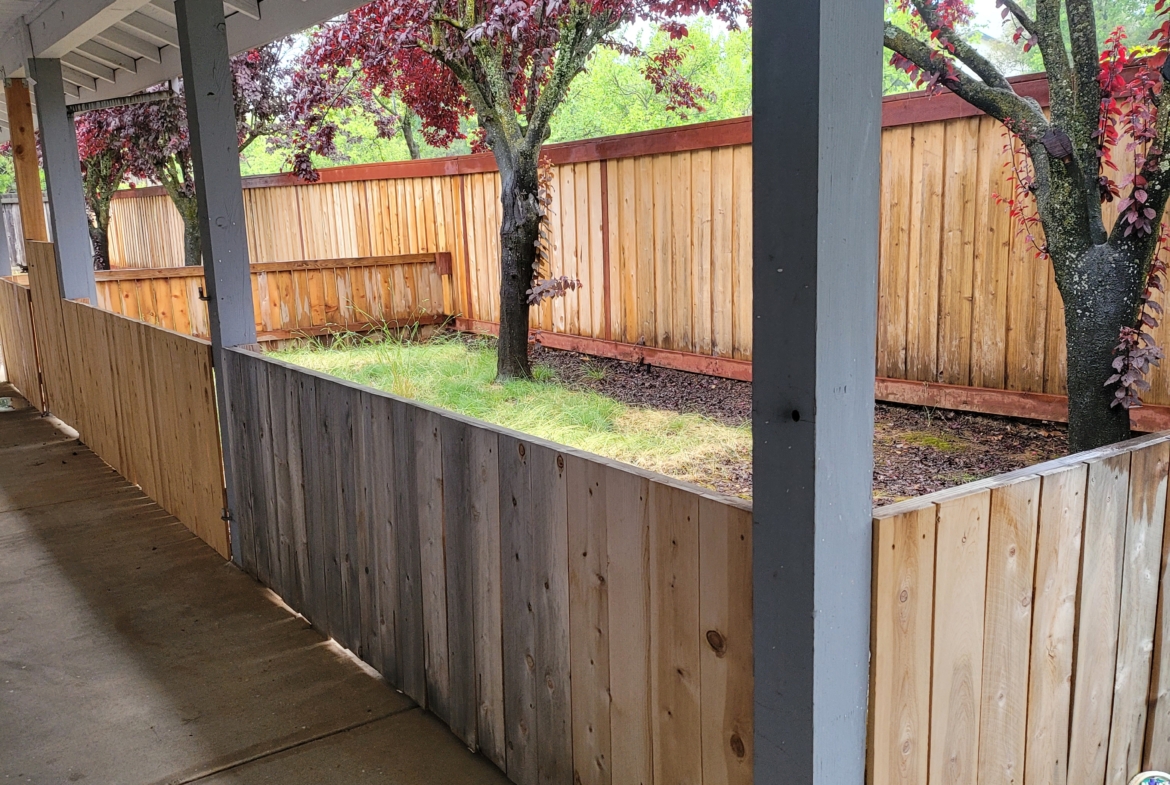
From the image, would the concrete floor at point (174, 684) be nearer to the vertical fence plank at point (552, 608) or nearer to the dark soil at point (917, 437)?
the vertical fence plank at point (552, 608)

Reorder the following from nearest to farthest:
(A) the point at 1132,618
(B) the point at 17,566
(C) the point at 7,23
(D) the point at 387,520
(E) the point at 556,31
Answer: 1. (A) the point at 1132,618
2. (D) the point at 387,520
3. (B) the point at 17,566
4. (C) the point at 7,23
5. (E) the point at 556,31

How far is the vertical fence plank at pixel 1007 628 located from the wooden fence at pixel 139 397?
11.6 feet

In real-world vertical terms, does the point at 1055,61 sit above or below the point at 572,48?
below

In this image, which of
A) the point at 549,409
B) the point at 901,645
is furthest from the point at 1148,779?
the point at 549,409

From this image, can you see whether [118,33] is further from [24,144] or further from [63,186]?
[24,144]

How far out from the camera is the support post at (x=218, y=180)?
13.1 ft

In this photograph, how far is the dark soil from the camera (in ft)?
14.8

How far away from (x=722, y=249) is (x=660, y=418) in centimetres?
154

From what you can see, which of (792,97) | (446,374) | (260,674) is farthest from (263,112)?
(792,97)

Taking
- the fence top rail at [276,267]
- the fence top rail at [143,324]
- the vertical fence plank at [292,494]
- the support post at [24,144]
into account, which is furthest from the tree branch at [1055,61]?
the fence top rail at [276,267]

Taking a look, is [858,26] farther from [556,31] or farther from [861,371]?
[556,31]

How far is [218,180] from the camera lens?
4098 millimetres

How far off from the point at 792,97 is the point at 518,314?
20.2 feet

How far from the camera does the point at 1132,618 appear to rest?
2.06 m
